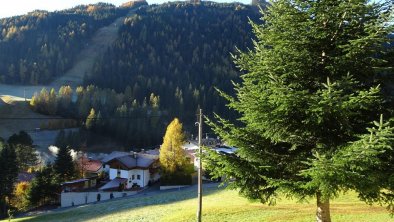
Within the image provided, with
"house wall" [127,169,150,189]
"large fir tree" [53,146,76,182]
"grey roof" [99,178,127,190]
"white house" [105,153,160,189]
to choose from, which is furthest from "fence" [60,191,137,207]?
"large fir tree" [53,146,76,182]

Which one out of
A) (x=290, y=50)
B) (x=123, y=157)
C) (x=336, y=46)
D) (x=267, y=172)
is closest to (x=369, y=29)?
(x=336, y=46)

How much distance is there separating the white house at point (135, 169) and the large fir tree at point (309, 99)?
62.2m

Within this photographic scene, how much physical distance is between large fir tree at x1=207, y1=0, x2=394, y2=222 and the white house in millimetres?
62189

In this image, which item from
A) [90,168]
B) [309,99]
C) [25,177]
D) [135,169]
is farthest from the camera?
[90,168]

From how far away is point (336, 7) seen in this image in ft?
40.8

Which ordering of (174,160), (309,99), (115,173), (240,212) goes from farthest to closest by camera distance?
(115,173) < (174,160) < (240,212) < (309,99)

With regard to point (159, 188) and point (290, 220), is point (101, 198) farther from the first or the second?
point (290, 220)

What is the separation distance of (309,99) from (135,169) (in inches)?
2590

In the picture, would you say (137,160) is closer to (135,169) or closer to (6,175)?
(135,169)

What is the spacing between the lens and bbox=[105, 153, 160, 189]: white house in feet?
245

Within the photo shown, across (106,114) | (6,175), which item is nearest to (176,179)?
(6,175)

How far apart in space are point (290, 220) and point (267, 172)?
14136mm

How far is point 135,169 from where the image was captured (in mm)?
74812

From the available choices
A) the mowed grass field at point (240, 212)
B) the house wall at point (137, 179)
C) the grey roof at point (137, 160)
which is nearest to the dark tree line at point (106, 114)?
the grey roof at point (137, 160)
